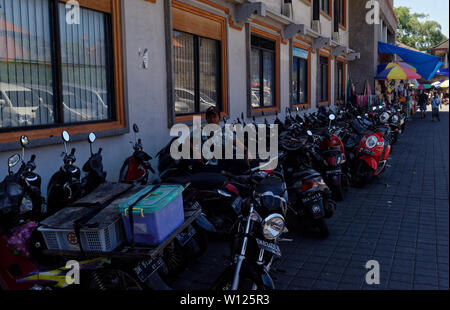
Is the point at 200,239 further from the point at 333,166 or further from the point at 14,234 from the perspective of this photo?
the point at 333,166

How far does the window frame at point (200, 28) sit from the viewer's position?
7.16 m

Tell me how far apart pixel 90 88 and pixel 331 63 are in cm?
1490

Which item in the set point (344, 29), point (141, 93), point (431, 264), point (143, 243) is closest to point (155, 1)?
point (141, 93)

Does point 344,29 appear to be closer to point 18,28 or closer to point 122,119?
point 122,119

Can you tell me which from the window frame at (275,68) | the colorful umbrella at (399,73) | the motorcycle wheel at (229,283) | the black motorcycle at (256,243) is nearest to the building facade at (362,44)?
the colorful umbrella at (399,73)

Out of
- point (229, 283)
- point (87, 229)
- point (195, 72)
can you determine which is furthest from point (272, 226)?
point (195, 72)

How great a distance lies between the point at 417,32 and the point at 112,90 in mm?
84017

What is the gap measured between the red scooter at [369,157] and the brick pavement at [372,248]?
0.92 ft

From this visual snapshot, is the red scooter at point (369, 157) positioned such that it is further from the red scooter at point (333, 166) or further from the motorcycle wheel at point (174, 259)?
the motorcycle wheel at point (174, 259)

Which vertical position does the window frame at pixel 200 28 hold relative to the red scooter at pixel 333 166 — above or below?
above

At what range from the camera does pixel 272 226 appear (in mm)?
3568

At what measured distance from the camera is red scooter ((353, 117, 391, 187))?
799 centimetres

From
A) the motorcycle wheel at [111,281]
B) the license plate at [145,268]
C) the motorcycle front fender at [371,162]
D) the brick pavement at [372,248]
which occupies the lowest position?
the brick pavement at [372,248]

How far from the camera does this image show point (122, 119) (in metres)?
6.08
